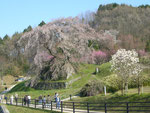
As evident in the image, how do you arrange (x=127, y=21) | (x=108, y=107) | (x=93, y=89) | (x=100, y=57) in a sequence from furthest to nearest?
(x=127, y=21) → (x=100, y=57) → (x=93, y=89) → (x=108, y=107)

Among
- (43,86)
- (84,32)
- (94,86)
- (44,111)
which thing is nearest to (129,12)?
(84,32)

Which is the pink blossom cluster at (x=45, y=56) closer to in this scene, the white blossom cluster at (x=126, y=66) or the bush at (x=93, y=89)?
the bush at (x=93, y=89)

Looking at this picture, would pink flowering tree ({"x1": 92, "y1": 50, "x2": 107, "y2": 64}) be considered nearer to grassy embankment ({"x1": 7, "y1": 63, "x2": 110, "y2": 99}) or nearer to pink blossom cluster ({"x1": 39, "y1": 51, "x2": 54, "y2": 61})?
grassy embankment ({"x1": 7, "y1": 63, "x2": 110, "y2": 99})

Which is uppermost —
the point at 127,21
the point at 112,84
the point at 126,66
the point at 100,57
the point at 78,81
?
the point at 127,21

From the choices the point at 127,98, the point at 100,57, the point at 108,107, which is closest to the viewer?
the point at 108,107

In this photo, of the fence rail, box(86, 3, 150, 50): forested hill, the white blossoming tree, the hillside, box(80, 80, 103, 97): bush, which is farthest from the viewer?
box(86, 3, 150, 50): forested hill

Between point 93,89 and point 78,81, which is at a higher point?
point 78,81

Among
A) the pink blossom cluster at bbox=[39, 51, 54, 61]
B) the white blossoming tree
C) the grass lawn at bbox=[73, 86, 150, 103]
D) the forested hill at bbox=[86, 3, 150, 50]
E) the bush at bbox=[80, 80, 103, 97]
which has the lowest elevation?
the grass lawn at bbox=[73, 86, 150, 103]

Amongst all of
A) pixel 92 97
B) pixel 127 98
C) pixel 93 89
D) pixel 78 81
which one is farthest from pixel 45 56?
pixel 127 98

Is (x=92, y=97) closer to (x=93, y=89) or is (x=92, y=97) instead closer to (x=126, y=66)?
(x=93, y=89)

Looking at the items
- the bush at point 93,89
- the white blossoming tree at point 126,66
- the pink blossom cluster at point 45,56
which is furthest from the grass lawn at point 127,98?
the pink blossom cluster at point 45,56

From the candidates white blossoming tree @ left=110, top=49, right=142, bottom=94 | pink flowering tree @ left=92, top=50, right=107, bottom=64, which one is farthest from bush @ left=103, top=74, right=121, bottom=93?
pink flowering tree @ left=92, top=50, right=107, bottom=64

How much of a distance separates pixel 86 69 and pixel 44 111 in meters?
24.5

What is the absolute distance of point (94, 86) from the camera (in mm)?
30500
